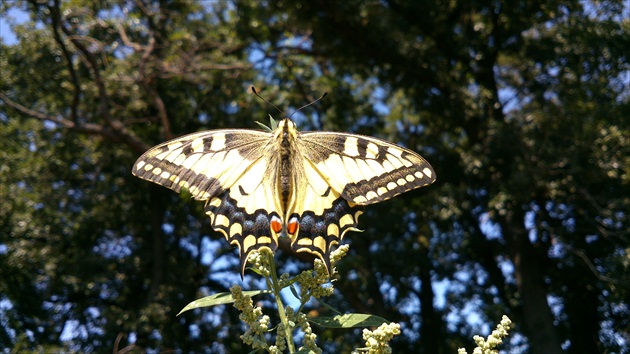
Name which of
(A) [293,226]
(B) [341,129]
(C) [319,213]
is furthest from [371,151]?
(B) [341,129]

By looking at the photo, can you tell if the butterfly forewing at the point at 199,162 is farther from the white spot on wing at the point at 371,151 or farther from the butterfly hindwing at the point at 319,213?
the white spot on wing at the point at 371,151

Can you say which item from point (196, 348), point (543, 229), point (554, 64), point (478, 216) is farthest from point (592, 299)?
point (196, 348)

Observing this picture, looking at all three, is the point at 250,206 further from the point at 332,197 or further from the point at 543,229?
the point at 543,229

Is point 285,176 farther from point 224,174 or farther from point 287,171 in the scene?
point 224,174

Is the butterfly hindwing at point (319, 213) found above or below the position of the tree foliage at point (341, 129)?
below

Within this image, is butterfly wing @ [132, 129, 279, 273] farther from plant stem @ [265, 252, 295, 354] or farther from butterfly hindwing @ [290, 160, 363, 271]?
plant stem @ [265, 252, 295, 354]

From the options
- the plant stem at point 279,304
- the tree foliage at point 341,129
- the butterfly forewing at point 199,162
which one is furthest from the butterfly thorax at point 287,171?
the tree foliage at point 341,129
